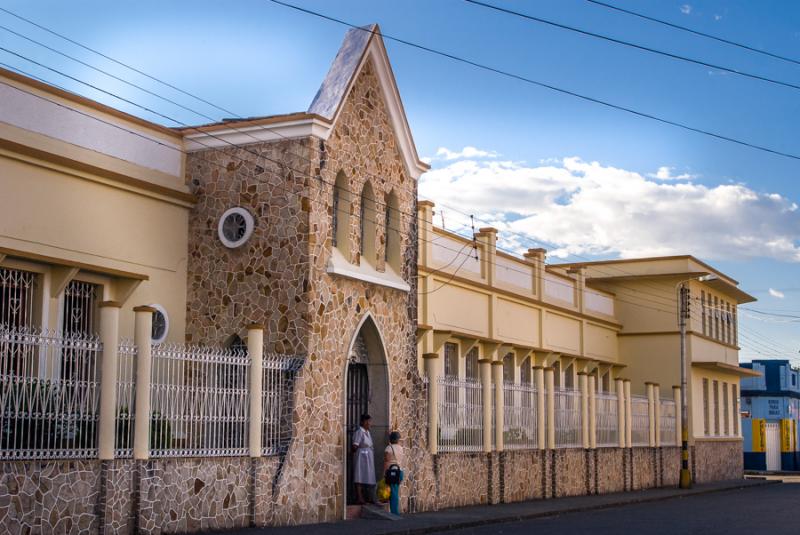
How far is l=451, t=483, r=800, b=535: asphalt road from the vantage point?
19547mm

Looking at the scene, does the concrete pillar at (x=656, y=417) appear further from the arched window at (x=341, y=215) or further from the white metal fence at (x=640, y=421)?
the arched window at (x=341, y=215)

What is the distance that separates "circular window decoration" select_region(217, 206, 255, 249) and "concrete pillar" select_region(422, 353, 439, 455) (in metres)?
5.17

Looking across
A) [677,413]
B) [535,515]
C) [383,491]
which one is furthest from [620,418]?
[383,491]

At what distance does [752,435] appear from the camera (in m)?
59.8

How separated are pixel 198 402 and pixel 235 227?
4.20 metres

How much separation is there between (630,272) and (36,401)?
32458 millimetres

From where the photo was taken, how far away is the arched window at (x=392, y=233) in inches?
909

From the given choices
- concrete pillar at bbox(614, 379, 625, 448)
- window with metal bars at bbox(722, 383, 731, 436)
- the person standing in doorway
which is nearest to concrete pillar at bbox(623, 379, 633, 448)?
concrete pillar at bbox(614, 379, 625, 448)

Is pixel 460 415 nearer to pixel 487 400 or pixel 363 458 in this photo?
pixel 487 400

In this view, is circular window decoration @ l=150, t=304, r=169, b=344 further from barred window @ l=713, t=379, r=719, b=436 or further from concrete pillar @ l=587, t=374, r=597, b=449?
barred window @ l=713, t=379, r=719, b=436

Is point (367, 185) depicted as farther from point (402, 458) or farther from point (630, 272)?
point (630, 272)

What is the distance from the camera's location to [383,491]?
21.5 meters

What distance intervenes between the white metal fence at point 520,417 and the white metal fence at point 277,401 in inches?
341

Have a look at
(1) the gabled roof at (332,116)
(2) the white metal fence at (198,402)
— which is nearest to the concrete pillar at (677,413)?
(1) the gabled roof at (332,116)
